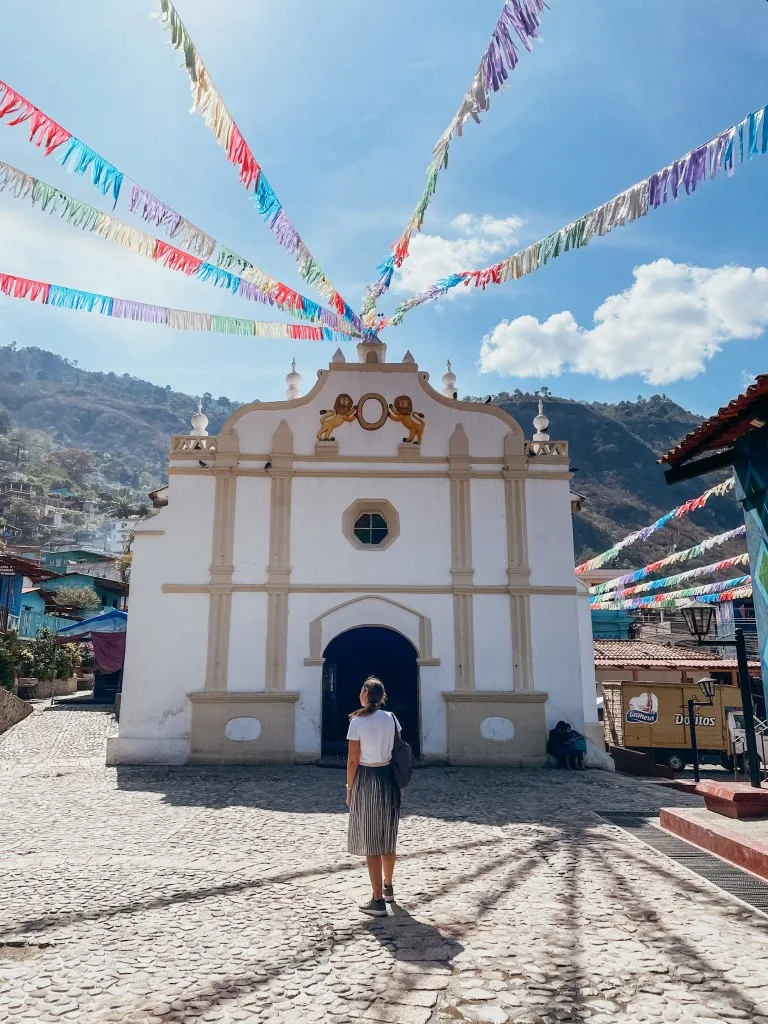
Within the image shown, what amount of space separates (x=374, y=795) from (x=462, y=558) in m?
9.58

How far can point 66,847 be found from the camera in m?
7.36

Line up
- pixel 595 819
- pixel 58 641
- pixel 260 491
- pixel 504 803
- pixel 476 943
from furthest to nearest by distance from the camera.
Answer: pixel 58 641, pixel 260 491, pixel 504 803, pixel 595 819, pixel 476 943

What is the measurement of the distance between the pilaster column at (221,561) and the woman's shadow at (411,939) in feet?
31.3

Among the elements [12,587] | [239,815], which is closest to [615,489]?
[12,587]

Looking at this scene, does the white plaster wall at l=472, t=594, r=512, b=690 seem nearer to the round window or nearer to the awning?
the round window

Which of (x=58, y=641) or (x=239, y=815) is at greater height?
(x=58, y=641)

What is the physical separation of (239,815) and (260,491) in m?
7.27

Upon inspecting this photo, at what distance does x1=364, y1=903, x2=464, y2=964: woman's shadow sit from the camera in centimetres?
446

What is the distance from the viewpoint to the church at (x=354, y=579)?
14.1 metres

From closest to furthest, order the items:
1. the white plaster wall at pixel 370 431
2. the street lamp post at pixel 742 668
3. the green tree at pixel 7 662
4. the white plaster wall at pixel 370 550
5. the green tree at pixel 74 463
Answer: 1. the street lamp post at pixel 742 668
2. the white plaster wall at pixel 370 550
3. the white plaster wall at pixel 370 431
4. the green tree at pixel 7 662
5. the green tree at pixel 74 463

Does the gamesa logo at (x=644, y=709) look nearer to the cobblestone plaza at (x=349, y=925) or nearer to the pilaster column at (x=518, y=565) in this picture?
the pilaster column at (x=518, y=565)

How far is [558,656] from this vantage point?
14617 mm

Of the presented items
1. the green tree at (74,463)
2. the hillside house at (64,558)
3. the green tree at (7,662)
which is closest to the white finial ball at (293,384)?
the green tree at (7,662)

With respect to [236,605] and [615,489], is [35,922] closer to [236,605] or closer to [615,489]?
[236,605]
